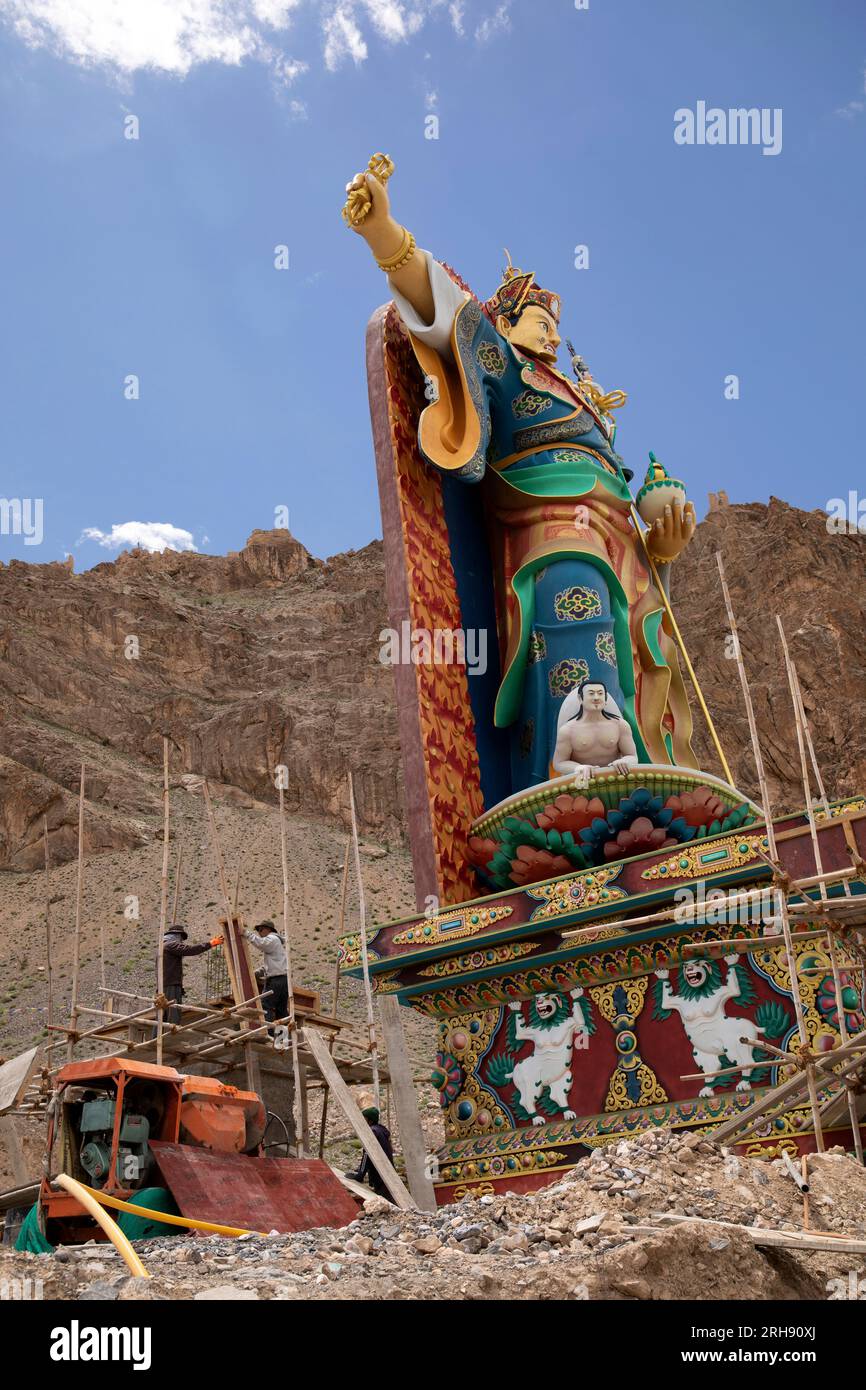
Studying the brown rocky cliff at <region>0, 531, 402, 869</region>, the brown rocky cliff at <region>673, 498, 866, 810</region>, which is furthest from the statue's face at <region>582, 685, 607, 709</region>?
the brown rocky cliff at <region>0, 531, 402, 869</region>

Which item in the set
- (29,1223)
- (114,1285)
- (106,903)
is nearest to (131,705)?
(106,903)

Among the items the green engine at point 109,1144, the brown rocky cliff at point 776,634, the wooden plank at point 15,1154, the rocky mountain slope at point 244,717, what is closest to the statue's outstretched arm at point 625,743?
the green engine at point 109,1144

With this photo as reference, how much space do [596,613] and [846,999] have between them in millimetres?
3449

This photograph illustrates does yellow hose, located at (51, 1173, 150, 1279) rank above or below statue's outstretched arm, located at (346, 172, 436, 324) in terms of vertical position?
below

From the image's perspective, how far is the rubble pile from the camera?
363cm

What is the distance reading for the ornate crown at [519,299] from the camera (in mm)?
11531

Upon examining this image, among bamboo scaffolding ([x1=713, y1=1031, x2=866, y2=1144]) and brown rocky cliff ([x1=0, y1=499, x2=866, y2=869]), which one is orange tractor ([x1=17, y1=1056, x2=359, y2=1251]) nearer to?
bamboo scaffolding ([x1=713, y1=1031, x2=866, y2=1144])

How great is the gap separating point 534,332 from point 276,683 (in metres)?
41.2

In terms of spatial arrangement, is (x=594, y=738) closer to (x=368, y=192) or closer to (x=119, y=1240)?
(x=368, y=192)

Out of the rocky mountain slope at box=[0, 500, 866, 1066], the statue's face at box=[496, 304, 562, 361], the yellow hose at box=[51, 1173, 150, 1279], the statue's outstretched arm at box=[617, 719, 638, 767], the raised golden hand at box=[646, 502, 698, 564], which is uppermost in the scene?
the rocky mountain slope at box=[0, 500, 866, 1066]

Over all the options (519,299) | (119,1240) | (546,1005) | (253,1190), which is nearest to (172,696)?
(519,299)

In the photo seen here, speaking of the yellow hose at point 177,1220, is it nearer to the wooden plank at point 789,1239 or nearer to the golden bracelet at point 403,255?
the wooden plank at point 789,1239

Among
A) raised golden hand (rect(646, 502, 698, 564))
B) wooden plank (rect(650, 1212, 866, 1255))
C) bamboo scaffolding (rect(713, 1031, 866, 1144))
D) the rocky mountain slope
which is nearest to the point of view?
wooden plank (rect(650, 1212, 866, 1255))
